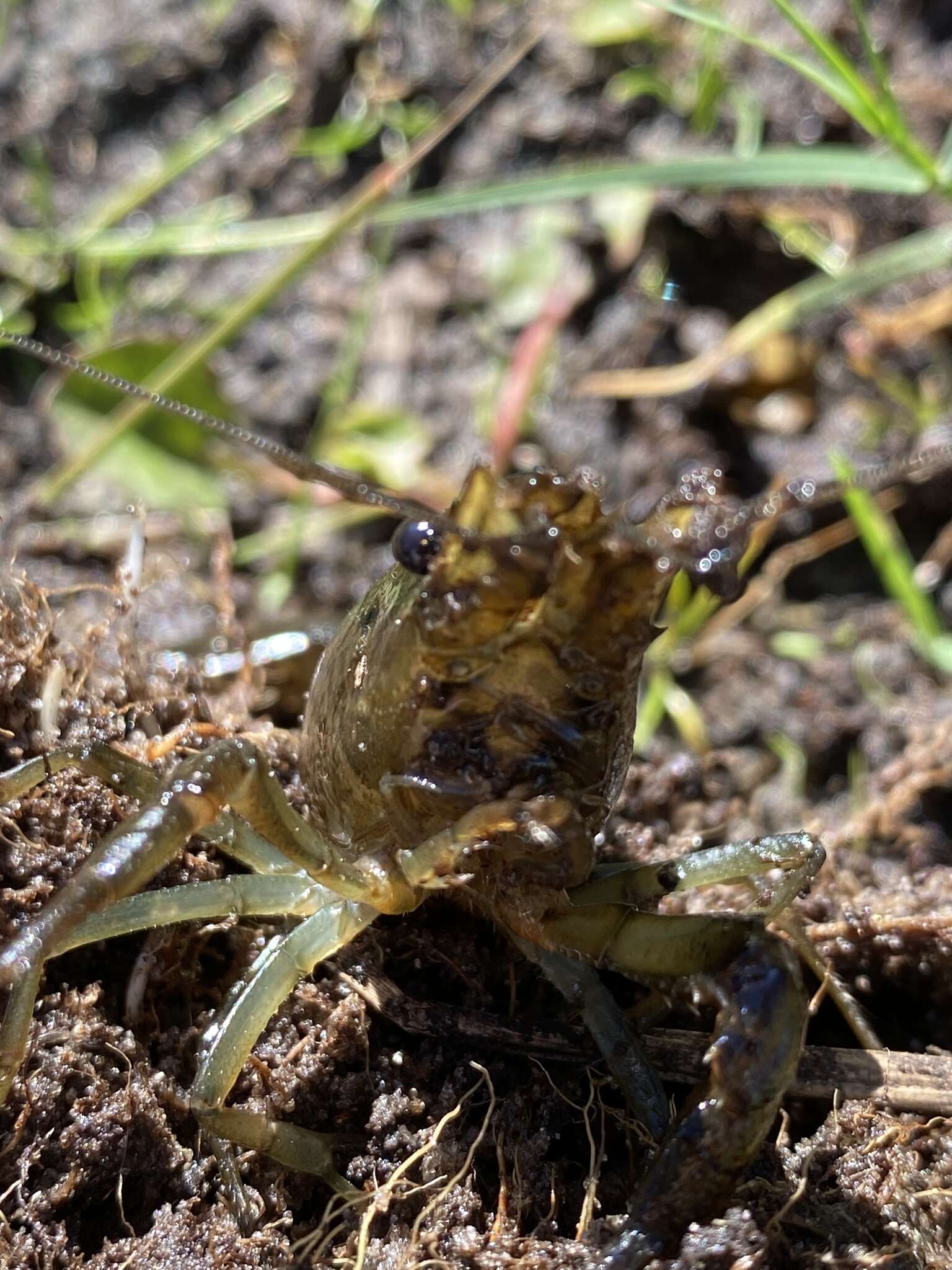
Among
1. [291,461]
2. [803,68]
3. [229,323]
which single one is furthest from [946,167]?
[291,461]

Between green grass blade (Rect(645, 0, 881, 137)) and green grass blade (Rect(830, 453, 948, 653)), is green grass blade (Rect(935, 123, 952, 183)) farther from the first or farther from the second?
green grass blade (Rect(830, 453, 948, 653))

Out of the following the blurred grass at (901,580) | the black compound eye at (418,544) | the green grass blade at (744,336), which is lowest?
the blurred grass at (901,580)

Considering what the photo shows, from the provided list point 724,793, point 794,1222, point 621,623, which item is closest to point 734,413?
point 724,793

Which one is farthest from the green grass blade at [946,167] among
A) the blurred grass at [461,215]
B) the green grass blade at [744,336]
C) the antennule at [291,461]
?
the antennule at [291,461]

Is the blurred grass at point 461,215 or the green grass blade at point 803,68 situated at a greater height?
the green grass blade at point 803,68

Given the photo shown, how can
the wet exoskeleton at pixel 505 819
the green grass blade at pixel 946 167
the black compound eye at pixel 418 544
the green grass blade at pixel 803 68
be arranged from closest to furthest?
the wet exoskeleton at pixel 505 819 → the black compound eye at pixel 418 544 → the green grass blade at pixel 803 68 → the green grass blade at pixel 946 167

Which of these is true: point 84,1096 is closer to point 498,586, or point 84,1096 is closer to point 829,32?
point 498,586

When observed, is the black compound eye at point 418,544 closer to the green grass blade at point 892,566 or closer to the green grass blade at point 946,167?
the green grass blade at point 892,566

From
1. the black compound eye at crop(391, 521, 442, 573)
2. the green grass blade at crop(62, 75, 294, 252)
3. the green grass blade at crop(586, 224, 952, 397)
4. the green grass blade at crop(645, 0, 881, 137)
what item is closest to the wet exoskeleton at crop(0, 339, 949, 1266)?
the black compound eye at crop(391, 521, 442, 573)

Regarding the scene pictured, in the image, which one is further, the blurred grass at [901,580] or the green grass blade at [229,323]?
the green grass blade at [229,323]
